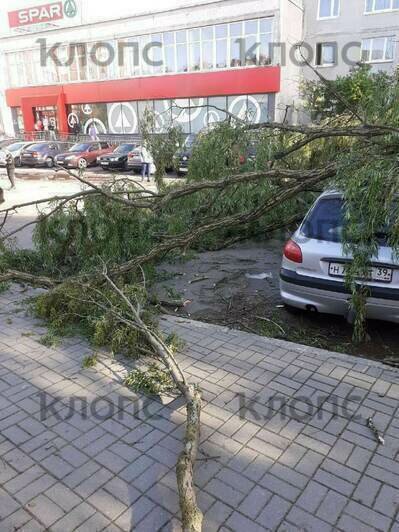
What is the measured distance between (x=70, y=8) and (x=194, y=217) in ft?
114

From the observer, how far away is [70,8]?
33.6 m

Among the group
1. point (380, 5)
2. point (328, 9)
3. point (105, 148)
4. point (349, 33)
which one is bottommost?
point (105, 148)

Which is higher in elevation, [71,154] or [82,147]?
[82,147]

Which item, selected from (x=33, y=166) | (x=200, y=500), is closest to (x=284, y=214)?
(x=200, y=500)

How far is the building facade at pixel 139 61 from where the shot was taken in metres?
27.0

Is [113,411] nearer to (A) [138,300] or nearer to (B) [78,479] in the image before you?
(B) [78,479]

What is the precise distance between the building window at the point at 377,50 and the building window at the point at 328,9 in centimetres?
307

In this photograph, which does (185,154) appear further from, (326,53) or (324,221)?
(326,53)

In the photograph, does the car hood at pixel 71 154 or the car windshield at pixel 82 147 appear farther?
the car windshield at pixel 82 147

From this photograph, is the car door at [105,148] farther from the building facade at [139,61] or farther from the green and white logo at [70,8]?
the green and white logo at [70,8]

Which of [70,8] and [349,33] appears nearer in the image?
[349,33]

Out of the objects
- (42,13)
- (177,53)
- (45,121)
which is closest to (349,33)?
(177,53)

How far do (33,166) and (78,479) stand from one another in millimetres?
25040

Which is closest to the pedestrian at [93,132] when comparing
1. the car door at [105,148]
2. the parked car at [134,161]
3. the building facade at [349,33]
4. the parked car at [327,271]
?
the car door at [105,148]
